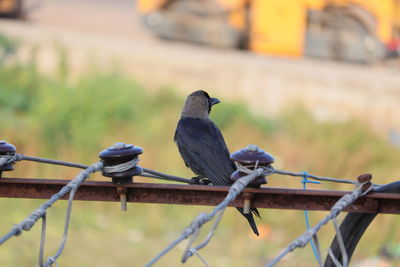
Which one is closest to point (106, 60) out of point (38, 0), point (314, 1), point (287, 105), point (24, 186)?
point (287, 105)

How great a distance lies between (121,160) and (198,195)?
24cm

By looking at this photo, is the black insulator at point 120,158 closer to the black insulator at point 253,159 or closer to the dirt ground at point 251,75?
the black insulator at point 253,159

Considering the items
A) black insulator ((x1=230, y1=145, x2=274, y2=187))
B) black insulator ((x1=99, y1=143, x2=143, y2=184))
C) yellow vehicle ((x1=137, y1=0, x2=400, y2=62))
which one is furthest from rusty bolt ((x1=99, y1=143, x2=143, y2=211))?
yellow vehicle ((x1=137, y1=0, x2=400, y2=62))

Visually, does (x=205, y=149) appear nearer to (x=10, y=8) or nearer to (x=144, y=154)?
(x=144, y=154)

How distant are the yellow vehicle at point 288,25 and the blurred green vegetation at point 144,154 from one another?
175 inches

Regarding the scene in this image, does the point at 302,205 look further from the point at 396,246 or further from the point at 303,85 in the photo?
the point at 303,85

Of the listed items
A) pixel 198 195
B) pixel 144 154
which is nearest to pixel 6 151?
pixel 198 195

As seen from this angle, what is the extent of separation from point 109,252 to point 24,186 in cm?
619

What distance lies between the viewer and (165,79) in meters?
14.5

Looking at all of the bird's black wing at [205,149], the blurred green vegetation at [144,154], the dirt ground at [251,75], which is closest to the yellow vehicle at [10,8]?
the dirt ground at [251,75]

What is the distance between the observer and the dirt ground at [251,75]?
1407cm

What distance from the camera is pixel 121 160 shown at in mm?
2328

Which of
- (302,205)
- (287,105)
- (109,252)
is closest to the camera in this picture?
(302,205)

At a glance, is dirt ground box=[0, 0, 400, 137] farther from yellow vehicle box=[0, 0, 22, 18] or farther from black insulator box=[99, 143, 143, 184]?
black insulator box=[99, 143, 143, 184]
